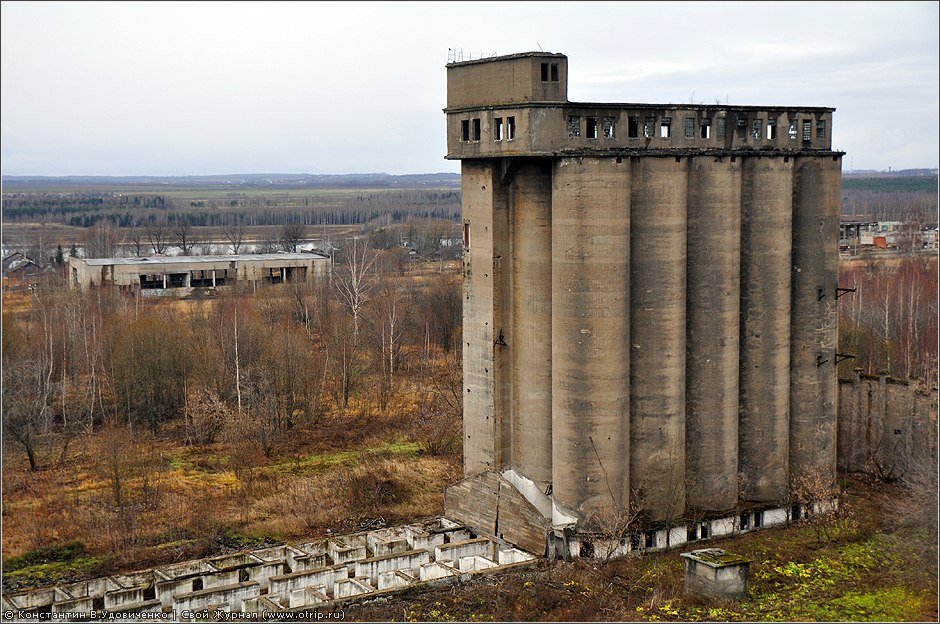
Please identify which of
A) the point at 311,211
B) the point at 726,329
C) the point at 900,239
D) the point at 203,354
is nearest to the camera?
the point at 726,329

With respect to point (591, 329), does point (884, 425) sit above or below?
below

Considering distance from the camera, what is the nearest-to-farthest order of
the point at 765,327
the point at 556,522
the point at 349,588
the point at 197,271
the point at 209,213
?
the point at 349,588 < the point at 556,522 < the point at 765,327 < the point at 197,271 < the point at 209,213

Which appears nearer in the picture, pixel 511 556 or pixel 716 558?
pixel 716 558

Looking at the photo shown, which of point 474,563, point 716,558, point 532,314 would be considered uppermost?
point 532,314

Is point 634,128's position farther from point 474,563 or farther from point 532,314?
point 474,563

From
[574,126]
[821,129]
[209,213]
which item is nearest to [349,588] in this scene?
[574,126]

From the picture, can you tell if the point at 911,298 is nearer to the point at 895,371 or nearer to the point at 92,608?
the point at 895,371

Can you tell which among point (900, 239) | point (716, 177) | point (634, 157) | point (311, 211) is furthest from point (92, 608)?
point (311, 211)
